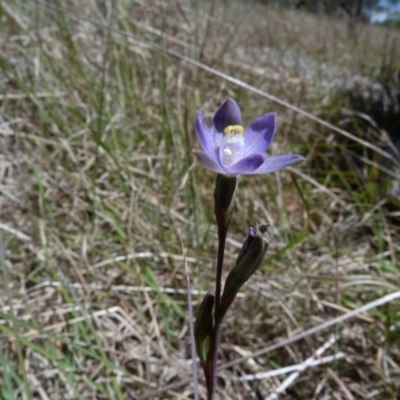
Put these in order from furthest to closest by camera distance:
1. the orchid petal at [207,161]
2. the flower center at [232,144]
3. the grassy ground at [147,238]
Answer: the grassy ground at [147,238] < the flower center at [232,144] < the orchid petal at [207,161]

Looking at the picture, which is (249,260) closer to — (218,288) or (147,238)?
(218,288)

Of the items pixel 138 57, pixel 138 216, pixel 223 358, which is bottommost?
pixel 223 358

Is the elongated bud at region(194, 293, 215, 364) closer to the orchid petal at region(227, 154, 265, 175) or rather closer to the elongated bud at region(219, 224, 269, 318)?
the elongated bud at region(219, 224, 269, 318)

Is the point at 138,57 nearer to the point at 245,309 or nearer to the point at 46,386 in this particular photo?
the point at 245,309

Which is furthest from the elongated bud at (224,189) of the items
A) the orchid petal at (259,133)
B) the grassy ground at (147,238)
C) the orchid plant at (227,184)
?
the grassy ground at (147,238)

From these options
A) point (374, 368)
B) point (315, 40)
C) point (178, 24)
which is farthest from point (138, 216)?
point (315, 40)

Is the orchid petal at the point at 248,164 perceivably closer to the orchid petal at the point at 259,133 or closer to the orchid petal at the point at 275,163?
the orchid petal at the point at 275,163

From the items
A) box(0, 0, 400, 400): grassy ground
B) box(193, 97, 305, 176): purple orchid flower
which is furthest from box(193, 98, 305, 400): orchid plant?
box(0, 0, 400, 400): grassy ground
